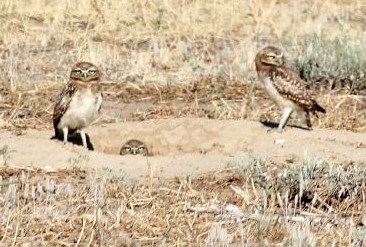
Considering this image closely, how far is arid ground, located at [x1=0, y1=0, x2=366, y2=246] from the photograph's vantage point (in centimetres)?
704

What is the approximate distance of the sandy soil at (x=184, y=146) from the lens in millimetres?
9406

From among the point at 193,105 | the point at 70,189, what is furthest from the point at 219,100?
the point at 70,189

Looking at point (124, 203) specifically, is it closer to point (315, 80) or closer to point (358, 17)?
point (315, 80)

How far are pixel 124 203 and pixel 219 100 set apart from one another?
5936 mm

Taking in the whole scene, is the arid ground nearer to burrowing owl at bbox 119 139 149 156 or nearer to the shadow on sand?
the shadow on sand

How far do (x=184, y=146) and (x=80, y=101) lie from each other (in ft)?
4.38

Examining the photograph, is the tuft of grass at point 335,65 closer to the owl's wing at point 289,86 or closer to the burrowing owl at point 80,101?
the owl's wing at point 289,86

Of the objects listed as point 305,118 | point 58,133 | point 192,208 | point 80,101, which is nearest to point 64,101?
point 80,101

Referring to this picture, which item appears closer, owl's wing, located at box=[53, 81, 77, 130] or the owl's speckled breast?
the owl's speckled breast

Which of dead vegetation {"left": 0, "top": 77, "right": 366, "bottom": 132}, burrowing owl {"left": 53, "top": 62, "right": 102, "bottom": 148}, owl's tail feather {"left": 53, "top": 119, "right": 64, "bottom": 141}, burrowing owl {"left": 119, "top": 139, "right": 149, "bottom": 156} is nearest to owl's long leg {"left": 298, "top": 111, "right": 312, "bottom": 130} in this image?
dead vegetation {"left": 0, "top": 77, "right": 366, "bottom": 132}

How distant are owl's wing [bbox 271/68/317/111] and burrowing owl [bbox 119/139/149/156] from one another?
1547 mm

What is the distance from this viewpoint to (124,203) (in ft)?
24.7

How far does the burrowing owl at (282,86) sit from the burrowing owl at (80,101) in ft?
5.95

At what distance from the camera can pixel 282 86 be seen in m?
11.2
